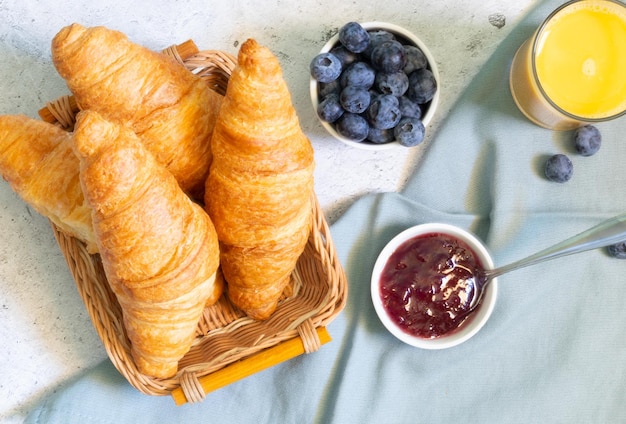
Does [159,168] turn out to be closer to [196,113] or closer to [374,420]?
[196,113]

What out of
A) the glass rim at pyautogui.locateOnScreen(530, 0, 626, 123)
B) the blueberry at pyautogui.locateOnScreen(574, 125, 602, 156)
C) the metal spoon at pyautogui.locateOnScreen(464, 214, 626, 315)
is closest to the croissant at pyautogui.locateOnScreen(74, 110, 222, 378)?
the metal spoon at pyautogui.locateOnScreen(464, 214, 626, 315)

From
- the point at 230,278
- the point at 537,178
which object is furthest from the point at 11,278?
the point at 537,178

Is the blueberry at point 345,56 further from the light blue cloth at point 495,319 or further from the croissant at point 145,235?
the croissant at point 145,235

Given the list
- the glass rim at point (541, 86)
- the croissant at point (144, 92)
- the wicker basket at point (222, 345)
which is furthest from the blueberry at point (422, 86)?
the croissant at point (144, 92)

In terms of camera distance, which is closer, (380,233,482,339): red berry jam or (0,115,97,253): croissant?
(0,115,97,253): croissant

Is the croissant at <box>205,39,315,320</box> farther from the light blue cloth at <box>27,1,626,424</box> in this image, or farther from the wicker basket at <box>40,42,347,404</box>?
the light blue cloth at <box>27,1,626,424</box>
